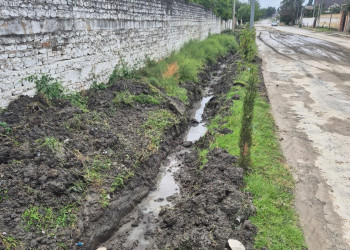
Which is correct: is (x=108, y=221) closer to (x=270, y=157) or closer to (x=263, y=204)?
(x=263, y=204)

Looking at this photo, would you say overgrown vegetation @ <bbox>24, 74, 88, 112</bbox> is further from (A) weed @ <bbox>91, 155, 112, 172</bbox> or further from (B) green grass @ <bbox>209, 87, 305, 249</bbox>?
(B) green grass @ <bbox>209, 87, 305, 249</bbox>

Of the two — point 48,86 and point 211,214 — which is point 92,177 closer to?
point 211,214

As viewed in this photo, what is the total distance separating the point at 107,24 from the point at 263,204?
24.5ft

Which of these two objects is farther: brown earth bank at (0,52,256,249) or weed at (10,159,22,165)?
weed at (10,159,22,165)

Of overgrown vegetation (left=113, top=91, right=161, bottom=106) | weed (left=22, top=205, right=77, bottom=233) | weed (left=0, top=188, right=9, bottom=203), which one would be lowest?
weed (left=22, top=205, right=77, bottom=233)

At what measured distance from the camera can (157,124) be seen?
761 cm

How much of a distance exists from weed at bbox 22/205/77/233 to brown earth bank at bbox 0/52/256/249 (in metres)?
0.01

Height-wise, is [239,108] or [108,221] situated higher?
[239,108]

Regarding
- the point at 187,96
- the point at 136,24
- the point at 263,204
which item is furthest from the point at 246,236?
the point at 136,24

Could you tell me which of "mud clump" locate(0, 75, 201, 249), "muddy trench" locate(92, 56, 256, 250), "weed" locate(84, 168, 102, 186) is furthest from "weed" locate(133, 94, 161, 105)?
"weed" locate(84, 168, 102, 186)

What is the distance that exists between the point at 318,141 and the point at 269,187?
2835mm

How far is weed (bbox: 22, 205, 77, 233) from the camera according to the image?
3.81 meters

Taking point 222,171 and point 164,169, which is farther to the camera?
point 164,169

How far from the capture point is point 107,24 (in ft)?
28.9
